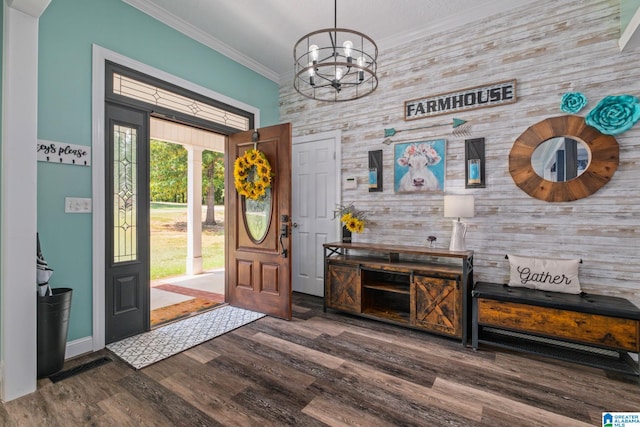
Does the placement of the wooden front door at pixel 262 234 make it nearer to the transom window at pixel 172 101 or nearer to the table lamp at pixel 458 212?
the transom window at pixel 172 101

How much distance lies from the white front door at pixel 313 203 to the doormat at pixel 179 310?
4.18 feet

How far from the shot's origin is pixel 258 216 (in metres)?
3.67

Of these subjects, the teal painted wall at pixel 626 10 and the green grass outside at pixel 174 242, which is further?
the green grass outside at pixel 174 242

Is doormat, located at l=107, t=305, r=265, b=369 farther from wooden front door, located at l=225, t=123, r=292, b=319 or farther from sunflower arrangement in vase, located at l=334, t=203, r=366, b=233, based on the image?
sunflower arrangement in vase, located at l=334, t=203, r=366, b=233

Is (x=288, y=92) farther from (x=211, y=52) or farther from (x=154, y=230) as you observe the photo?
(x=154, y=230)

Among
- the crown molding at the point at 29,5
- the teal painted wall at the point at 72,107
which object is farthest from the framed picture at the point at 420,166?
the crown molding at the point at 29,5

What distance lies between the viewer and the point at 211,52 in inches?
142

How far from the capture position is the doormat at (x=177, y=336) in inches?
99.7

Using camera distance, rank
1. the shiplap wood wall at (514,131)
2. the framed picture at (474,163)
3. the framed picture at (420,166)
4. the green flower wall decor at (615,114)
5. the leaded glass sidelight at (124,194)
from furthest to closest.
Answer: the framed picture at (420,166) < the framed picture at (474,163) < the leaded glass sidelight at (124,194) < the shiplap wood wall at (514,131) < the green flower wall decor at (615,114)

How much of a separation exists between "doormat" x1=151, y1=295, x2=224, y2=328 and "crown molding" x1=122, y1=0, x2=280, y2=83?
325 cm

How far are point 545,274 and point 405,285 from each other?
4.30 feet

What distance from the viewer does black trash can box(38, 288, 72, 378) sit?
2164 millimetres

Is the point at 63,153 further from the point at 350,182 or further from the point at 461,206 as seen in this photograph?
the point at 461,206

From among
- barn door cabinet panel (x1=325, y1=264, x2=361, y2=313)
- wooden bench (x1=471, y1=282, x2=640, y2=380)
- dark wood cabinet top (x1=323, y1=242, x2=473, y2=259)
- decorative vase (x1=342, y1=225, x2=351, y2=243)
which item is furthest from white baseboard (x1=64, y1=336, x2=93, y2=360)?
wooden bench (x1=471, y1=282, x2=640, y2=380)
